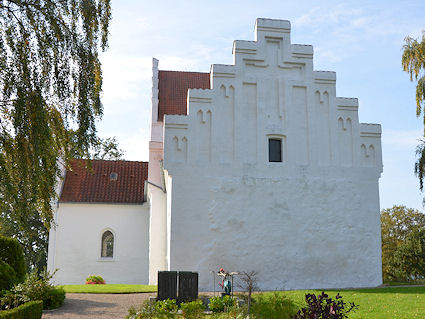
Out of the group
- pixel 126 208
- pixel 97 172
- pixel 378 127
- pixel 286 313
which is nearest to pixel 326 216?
pixel 378 127

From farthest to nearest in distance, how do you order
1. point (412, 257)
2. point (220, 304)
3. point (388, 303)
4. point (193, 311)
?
point (412, 257) < point (388, 303) < point (220, 304) < point (193, 311)

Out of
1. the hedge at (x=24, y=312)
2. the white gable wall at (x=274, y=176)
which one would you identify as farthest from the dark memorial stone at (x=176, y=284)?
the white gable wall at (x=274, y=176)

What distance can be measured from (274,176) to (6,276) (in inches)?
394

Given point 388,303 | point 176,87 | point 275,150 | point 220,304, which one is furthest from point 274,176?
point 176,87

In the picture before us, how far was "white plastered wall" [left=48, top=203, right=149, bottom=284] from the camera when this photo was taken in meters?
24.8

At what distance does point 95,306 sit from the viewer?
42.6ft

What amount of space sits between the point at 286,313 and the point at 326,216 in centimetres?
865

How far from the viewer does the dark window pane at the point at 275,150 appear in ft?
62.0

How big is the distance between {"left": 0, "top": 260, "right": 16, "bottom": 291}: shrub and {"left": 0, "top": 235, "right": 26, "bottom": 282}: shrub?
63 centimetres

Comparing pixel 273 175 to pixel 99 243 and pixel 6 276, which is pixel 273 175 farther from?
pixel 99 243

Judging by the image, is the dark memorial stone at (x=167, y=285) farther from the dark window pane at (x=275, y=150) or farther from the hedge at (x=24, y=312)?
the dark window pane at (x=275, y=150)

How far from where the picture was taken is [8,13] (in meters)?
10.6

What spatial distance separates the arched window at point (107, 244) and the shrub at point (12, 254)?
35.6 feet

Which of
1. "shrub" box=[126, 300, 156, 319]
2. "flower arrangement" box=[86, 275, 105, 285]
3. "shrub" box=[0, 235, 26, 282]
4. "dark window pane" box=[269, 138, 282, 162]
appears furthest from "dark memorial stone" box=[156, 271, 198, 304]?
"flower arrangement" box=[86, 275, 105, 285]
